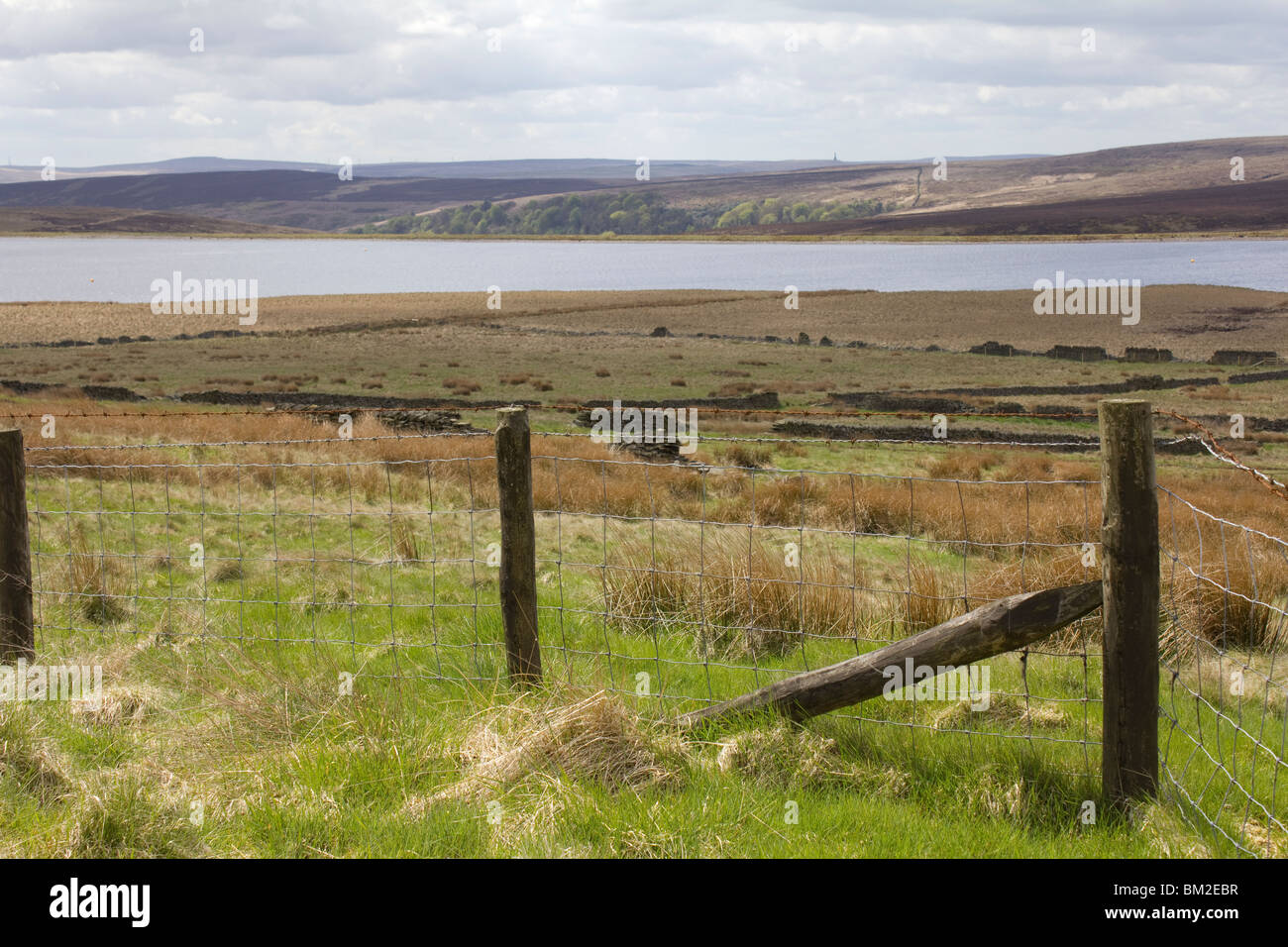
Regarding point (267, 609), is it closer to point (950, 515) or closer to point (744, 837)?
point (744, 837)

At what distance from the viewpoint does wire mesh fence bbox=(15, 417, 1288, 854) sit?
5.38 metres

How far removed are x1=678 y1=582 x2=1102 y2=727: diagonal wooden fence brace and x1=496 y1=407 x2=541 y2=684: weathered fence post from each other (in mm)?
876

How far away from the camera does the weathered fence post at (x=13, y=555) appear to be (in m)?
6.11

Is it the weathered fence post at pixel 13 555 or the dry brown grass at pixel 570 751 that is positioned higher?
the weathered fence post at pixel 13 555

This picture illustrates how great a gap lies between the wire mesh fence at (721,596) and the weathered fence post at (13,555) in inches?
28.5

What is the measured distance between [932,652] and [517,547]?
6.55 feet

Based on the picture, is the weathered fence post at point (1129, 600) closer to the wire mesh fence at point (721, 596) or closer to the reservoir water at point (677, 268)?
the wire mesh fence at point (721, 596)

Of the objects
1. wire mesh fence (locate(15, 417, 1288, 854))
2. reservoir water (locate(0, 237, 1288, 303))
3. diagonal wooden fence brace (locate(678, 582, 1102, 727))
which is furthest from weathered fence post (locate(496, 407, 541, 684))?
reservoir water (locate(0, 237, 1288, 303))

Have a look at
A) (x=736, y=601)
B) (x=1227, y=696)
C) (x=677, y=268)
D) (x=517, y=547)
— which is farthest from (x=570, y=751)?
(x=677, y=268)

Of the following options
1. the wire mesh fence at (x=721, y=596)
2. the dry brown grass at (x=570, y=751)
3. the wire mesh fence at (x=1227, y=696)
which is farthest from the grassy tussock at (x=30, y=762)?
the wire mesh fence at (x=1227, y=696)

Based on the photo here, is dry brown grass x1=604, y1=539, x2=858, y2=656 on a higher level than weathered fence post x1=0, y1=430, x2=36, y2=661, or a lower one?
lower

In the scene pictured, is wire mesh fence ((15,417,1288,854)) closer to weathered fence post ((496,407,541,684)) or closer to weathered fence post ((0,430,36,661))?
weathered fence post ((496,407,541,684))

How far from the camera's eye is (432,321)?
2739 inches
